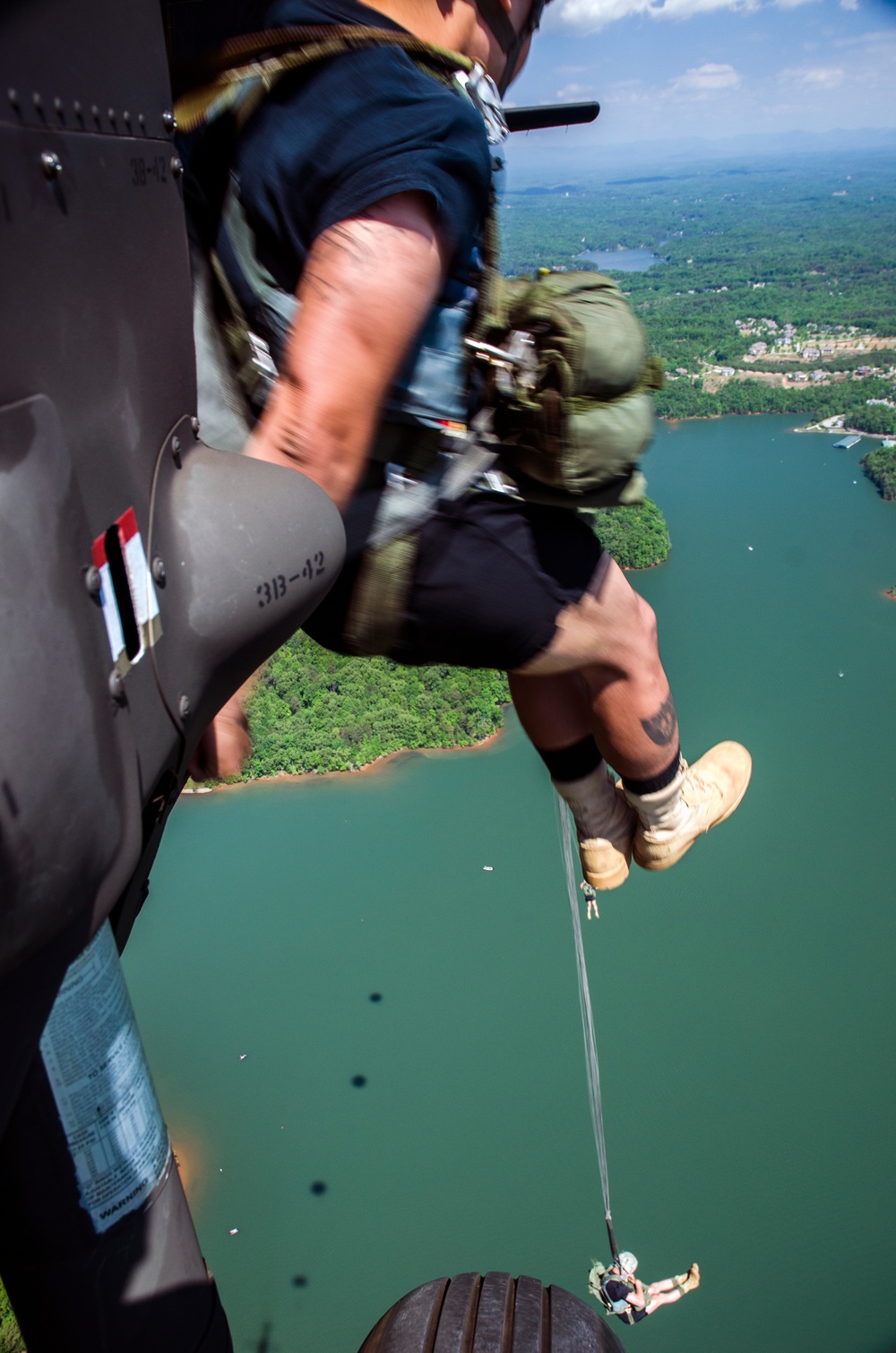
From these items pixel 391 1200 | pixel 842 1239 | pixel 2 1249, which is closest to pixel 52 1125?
pixel 2 1249

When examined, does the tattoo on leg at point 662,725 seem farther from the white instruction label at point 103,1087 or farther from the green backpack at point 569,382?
the white instruction label at point 103,1087

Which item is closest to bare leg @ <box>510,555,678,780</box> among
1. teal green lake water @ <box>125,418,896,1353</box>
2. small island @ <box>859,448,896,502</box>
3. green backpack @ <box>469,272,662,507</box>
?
green backpack @ <box>469,272,662,507</box>

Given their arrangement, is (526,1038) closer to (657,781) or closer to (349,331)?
(657,781)

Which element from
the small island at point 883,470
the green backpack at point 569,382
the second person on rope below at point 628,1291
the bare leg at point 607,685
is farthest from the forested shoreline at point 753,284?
the second person on rope below at point 628,1291

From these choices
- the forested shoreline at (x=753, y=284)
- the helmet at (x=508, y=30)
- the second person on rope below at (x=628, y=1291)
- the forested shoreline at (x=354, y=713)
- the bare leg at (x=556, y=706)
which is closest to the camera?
the helmet at (x=508, y=30)

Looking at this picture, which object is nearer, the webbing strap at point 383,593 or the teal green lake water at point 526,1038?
the webbing strap at point 383,593

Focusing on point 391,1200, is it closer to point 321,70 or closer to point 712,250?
point 321,70

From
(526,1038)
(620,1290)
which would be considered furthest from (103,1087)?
(526,1038)
